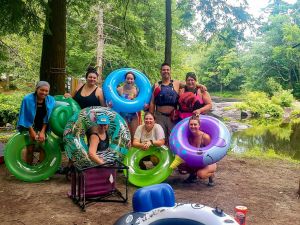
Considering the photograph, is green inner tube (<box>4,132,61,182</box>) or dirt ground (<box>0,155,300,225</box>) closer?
dirt ground (<box>0,155,300,225</box>)

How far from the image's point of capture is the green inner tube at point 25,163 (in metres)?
4.55

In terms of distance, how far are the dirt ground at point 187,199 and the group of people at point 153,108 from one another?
362 mm

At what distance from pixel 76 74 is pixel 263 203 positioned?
12171 mm

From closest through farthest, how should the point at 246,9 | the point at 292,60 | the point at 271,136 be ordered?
1. the point at 246,9
2. the point at 271,136
3. the point at 292,60

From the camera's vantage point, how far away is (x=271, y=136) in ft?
45.9

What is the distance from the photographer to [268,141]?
1267 centimetres

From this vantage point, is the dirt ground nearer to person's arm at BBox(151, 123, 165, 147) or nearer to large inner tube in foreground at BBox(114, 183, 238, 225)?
person's arm at BBox(151, 123, 165, 147)

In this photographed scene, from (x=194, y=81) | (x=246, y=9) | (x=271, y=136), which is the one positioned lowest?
(x=271, y=136)

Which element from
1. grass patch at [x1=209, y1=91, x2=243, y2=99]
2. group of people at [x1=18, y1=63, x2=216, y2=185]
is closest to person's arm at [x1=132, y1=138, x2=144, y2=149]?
group of people at [x1=18, y1=63, x2=216, y2=185]

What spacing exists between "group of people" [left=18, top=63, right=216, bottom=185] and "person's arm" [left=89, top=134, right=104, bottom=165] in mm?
143

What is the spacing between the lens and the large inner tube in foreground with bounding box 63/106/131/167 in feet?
13.5

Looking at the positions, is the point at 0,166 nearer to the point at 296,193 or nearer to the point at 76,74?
the point at 296,193

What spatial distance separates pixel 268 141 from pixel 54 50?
9.07 metres

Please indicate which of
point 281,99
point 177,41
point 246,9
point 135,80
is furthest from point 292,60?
point 135,80
